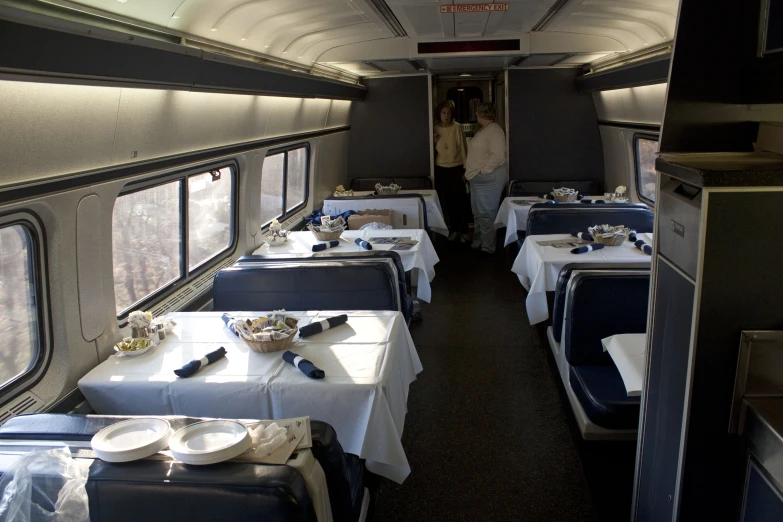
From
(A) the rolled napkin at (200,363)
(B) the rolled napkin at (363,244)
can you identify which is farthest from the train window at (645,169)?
(A) the rolled napkin at (200,363)

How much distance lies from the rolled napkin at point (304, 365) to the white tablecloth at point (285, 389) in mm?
27

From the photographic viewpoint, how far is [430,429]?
4242 mm

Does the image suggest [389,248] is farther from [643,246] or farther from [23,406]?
[23,406]

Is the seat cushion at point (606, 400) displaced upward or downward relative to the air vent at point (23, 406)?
downward

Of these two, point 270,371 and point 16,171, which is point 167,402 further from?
point 16,171

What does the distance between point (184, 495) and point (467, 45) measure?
19.4 ft

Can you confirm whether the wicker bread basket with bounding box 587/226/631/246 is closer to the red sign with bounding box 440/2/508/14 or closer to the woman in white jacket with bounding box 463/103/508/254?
the red sign with bounding box 440/2/508/14

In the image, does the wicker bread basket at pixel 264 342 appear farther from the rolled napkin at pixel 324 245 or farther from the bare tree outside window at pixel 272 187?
the bare tree outside window at pixel 272 187

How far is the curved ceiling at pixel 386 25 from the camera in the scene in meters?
3.46

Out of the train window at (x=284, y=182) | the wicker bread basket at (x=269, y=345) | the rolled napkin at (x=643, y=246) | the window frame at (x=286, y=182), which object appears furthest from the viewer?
the train window at (x=284, y=182)

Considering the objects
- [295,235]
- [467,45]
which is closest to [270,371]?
[295,235]

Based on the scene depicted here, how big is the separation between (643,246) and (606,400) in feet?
6.65

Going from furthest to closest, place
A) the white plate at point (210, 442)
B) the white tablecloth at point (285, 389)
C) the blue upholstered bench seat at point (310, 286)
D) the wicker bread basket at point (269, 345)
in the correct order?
1. the blue upholstered bench seat at point (310, 286)
2. the wicker bread basket at point (269, 345)
3. the white tablecloth at point (285, 389)
4. the white plate at point (210, 442)

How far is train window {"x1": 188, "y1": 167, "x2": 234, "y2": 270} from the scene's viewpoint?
4.91 m
